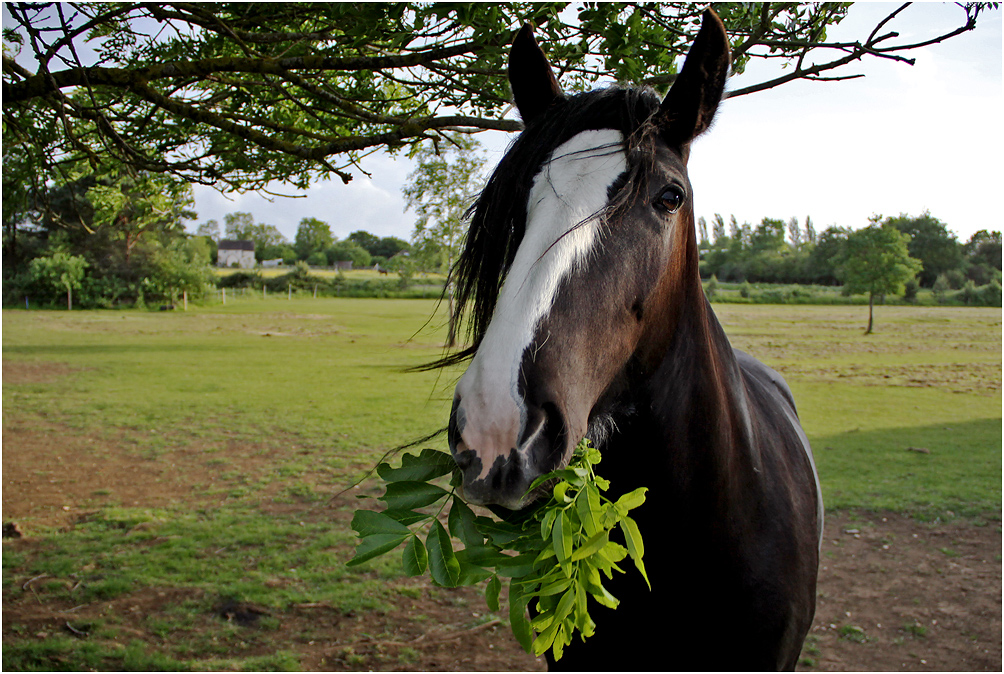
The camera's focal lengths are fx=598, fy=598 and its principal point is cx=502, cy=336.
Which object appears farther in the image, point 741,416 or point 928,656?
point 928,656

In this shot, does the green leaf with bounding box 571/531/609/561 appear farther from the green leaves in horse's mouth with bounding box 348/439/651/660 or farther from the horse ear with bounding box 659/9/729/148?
the horse ear with bounding box 659/9/729/148

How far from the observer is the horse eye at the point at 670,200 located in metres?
1.43

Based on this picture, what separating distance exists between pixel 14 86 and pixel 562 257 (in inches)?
170

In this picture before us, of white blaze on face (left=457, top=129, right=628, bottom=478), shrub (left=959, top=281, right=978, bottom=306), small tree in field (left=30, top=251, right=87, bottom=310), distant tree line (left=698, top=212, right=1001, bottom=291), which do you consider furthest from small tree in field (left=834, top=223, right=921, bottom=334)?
small tree in field (left=30, top=251, right=87, bottom=310)

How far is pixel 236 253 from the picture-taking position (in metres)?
97.4

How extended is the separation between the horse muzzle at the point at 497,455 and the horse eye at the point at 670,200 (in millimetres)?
647

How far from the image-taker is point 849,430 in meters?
10.8

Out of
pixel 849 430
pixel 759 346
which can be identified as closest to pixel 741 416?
pixel 849 430

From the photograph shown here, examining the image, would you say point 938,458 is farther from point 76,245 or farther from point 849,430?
point 76,245

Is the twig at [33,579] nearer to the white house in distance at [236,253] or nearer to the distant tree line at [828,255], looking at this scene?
the distant tree line at [828,255]

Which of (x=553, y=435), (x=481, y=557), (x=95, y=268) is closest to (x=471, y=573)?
(x=481, y=557)

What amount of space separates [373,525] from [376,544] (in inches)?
1.7

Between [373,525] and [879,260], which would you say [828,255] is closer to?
[879,260]

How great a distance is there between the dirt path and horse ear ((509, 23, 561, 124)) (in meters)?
3.62
